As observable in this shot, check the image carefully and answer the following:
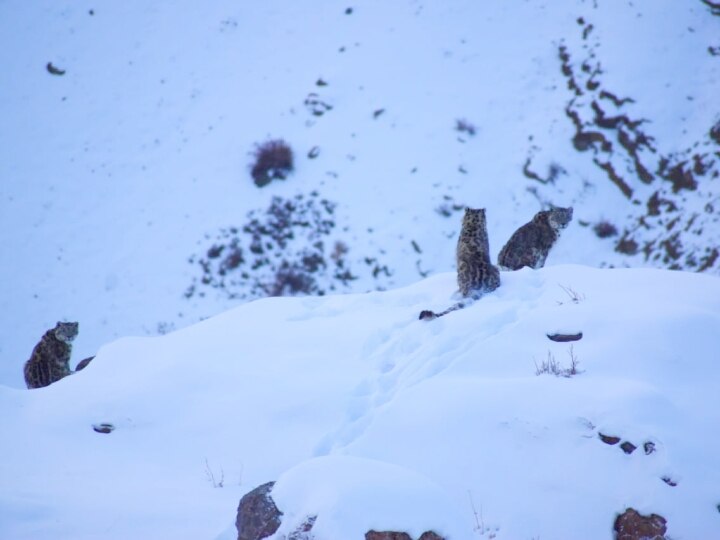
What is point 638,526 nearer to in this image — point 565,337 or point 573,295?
point 565,337

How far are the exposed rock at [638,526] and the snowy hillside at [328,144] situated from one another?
11.0 m

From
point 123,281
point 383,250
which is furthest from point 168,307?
point 383,250

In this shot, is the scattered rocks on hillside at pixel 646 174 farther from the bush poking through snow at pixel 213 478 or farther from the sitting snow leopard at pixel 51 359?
the sitting snow leopard at pixel 51 359

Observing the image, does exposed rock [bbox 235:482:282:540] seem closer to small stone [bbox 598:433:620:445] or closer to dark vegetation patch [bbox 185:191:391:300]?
small stone [bbox 598:433:620:445]

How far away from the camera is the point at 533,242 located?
9930mm

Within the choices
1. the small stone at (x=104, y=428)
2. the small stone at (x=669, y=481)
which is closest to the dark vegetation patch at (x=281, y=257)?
the small stone at (x=104, y=428)

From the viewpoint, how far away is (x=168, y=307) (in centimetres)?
1680

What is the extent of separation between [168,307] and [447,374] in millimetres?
12368

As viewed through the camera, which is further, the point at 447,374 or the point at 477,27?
the point at 477,27

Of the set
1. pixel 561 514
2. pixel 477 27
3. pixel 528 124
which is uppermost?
pixel 477 27

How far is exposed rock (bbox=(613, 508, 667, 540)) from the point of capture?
417cm

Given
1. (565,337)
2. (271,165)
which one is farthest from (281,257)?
(565,337)

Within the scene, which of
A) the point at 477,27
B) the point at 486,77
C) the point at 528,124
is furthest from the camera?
the point at 477,27

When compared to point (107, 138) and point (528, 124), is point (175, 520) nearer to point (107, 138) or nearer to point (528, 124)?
point (528, 124)
